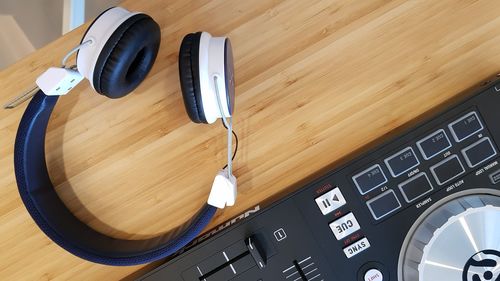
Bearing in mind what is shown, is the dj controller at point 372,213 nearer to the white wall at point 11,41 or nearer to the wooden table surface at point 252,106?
the wooden table surface at point 252,106

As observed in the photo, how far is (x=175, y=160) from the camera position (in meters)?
0.75

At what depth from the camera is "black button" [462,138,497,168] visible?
73 cm

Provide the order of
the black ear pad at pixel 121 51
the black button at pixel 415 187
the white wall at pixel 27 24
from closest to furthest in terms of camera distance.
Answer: the black ear pad at pixel 121 51 < the black button at pixel 415 187 < the white wall at pixel 27 24

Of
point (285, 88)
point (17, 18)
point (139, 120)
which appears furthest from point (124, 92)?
point (17, 18)

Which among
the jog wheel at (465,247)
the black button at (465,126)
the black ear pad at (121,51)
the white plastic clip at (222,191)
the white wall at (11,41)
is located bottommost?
the jog wheel at (465,247)

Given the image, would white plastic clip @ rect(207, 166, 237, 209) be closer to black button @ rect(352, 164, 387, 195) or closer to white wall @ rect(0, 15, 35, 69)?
black button @ rect(352, 164, 387, 195)

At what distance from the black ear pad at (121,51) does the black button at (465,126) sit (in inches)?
15.8

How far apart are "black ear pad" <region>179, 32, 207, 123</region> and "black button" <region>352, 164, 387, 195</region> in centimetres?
23

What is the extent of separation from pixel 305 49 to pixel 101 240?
0.38 meters

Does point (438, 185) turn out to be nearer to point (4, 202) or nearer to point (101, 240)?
point (101, 240)

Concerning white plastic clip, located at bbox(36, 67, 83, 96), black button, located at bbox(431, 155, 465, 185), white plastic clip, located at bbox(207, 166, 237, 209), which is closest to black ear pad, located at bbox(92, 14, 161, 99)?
white plastic clip, located at bbox(36, 67, 83, 96)

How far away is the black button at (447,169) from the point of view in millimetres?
728

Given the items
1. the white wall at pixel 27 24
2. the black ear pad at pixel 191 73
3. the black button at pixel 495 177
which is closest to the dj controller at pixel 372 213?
the black button at pixel 495 177

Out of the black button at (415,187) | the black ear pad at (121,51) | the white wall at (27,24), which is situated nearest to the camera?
the black ear pad at (121,51)
